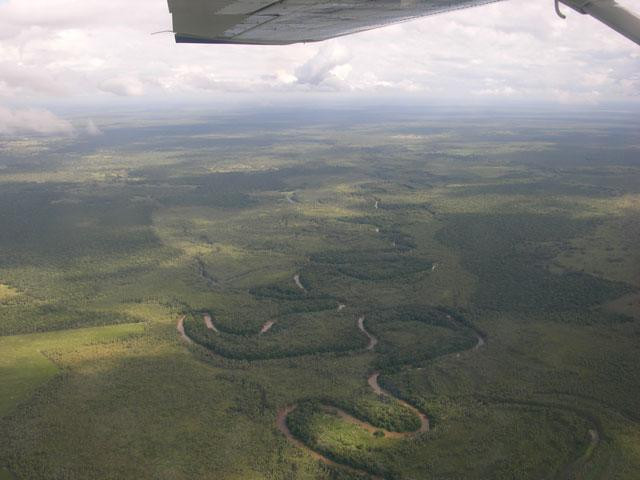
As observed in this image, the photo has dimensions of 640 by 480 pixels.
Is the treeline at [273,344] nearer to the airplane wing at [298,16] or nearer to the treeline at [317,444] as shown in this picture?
the treeline at [317,444]

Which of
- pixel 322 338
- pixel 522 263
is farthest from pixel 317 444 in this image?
pixel 522 263

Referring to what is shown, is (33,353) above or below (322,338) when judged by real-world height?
above

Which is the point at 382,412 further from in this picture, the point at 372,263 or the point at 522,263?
the point at 522,263

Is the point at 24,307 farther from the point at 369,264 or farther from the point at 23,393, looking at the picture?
the point at 369,264

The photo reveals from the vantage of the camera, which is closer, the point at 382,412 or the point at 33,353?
the point at 382,412

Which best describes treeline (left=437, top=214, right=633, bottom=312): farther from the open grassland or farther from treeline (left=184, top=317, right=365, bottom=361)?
treeline (left=184, top=317, right=365, bottom=361)

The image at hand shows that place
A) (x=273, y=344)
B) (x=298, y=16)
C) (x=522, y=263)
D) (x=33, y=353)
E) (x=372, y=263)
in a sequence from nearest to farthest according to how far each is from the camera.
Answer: (x=298, y=16), (x=33, y=353), (x=273, y=344), (x=522, y=263), (x=372, y=263)

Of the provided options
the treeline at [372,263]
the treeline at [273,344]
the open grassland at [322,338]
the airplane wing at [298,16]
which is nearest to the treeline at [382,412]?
the open grassland at [322,338]
